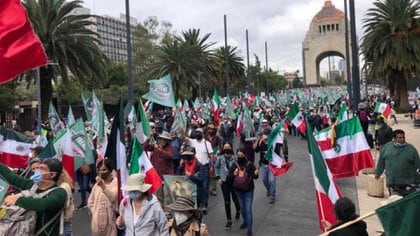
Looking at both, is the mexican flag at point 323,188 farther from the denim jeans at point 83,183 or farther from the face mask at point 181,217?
the denim jeans at point 83,183

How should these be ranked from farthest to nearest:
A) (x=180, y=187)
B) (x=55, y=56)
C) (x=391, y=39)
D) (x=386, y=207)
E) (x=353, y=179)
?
(x=391, y=39) → (x=55, y=56) → (x=353, y=179) → (x=180, y=187) → (x=386, y=207)

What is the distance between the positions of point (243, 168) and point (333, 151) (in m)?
1.78

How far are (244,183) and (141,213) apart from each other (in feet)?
10.6

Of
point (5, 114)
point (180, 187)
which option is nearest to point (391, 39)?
point (5, 114)

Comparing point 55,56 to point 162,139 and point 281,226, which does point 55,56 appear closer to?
point 162,139

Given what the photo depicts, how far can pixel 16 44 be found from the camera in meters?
4.61

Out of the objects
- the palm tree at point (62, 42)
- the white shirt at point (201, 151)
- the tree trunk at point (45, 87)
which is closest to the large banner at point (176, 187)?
the white shirt at point (201, 151)

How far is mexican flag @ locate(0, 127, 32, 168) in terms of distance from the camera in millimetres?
8477

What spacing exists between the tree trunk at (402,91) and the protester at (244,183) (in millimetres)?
28473

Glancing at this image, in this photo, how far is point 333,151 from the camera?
27.8 feet

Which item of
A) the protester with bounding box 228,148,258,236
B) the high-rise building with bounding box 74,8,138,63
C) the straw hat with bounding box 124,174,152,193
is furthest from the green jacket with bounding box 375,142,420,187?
the high-rise building with bounding box 74,8,138,63

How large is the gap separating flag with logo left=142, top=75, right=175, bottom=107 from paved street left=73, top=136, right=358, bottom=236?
3.54 m

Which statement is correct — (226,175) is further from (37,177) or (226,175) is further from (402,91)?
(402,91)

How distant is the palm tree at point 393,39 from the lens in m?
30.7
